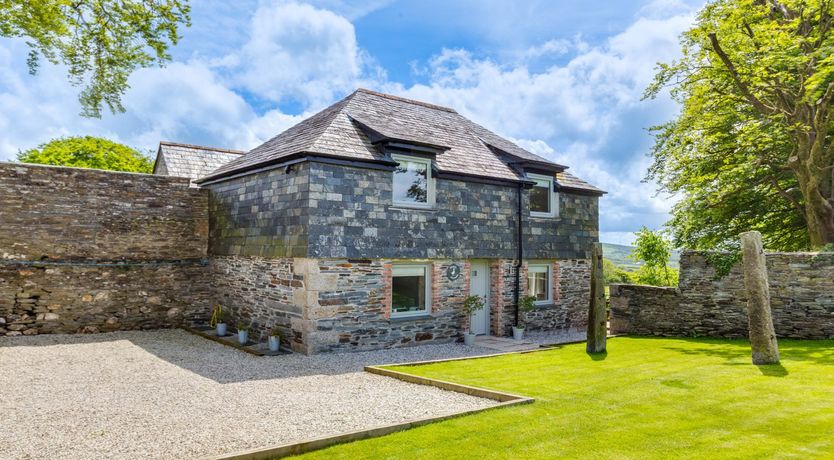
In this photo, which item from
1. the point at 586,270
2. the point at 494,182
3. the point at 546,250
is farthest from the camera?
the point at 586,270

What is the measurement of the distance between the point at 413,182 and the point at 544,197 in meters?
5.41

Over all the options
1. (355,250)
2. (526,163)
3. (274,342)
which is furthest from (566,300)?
(274,342)

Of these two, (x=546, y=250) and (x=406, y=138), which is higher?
(x=406, y=138)

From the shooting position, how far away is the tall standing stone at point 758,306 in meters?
10.2

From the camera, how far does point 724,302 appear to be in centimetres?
1454

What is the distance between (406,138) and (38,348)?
1038 cm

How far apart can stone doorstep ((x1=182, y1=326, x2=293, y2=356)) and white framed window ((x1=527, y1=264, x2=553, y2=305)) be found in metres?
8.14

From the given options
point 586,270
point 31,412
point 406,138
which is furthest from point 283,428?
point 586,270

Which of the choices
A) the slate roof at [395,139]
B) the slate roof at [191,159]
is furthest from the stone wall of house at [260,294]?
the slate roof at [191,159]

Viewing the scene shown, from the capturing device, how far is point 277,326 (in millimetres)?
13180

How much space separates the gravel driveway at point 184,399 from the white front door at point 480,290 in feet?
9.06

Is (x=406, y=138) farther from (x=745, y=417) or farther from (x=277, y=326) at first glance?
(x=745, y=417)

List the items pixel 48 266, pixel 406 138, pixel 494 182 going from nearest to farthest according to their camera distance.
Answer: pixel 406 138 < pixel 48 266 < pixel 494 182

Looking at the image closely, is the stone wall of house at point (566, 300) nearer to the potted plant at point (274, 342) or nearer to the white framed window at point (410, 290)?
the white framed window at point (410, 290)
